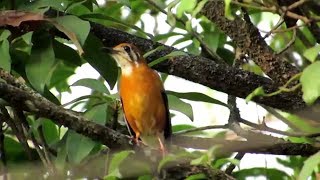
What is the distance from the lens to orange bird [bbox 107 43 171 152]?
460 cm

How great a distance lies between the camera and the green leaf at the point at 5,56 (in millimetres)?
3365

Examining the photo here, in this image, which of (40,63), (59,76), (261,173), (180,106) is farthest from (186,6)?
(59,76)

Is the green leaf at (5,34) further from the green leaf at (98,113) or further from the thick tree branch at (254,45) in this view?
the thick tree branch at (254,45)

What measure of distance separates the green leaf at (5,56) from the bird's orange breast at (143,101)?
129cm

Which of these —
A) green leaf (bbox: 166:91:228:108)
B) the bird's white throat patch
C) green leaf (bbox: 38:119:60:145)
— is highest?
green leaf (bbox: 166:91:228:108)

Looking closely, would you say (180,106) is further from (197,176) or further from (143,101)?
(143,101)

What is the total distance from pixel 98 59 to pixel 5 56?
→ 631mm

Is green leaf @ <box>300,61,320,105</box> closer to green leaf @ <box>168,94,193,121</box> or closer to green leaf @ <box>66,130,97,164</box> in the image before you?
green leaf @ <box>66,130,97,164</box>

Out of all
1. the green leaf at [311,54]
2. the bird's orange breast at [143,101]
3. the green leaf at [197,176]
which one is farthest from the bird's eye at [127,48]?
the green leaf at [311,54]

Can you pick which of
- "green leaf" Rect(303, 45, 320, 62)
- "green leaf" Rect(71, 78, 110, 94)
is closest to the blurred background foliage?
"green leaf" Rect(71, 78, 110, 94)

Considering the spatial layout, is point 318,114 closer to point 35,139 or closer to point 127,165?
point 127,165

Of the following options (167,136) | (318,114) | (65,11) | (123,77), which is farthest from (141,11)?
(318,114)

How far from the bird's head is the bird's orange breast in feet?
0.21

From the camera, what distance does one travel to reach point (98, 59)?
3.91 meters
